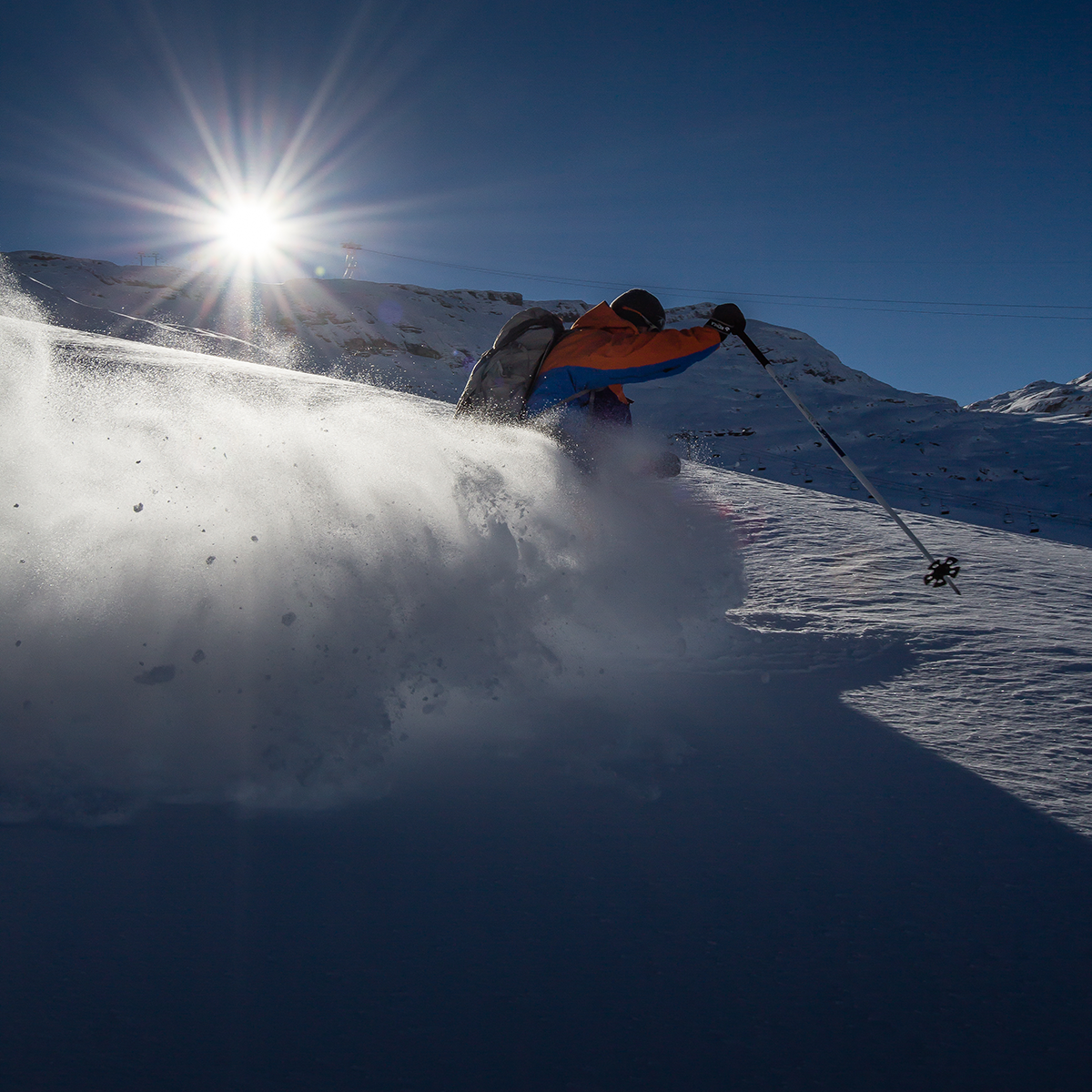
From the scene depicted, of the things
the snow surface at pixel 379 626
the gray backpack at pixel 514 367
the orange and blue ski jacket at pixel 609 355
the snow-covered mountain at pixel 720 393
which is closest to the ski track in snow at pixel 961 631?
the snow surface at pixel 379 626

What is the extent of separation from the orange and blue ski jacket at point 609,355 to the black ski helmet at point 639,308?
56mm

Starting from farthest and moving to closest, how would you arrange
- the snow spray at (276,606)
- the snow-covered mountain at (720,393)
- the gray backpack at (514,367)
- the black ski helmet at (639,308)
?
1. the snow-covered mountain at (720,393)
2. the gray backpack at (514,367)
3. the black ski helmet at (639,308)
4. the snow spray at (276,606)

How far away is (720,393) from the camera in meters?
24.8

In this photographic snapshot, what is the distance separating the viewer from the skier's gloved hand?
149 inches

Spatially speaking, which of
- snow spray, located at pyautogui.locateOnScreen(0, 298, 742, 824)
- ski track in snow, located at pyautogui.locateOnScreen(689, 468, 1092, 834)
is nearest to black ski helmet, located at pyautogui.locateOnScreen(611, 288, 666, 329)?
snow spray, located at pyautogui.locateOnScreen(0, 298, 742, 824)

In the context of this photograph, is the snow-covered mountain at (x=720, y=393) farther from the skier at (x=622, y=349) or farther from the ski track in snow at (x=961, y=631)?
the ski track in snow at (x=961, y=631)

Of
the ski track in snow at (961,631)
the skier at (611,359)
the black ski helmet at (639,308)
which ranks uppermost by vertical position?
the black ski helmet at (639,308)

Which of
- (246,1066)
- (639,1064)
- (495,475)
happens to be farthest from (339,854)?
(495,475)

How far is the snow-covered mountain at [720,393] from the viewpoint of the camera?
11.7m

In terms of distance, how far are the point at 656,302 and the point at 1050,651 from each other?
9.60 ft

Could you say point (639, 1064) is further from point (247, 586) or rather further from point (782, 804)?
point (247, 586)

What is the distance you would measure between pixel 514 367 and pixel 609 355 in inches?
31.1

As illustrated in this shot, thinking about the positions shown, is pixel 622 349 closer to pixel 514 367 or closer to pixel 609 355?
pixel 609 355

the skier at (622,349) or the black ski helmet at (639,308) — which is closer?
the skier at (622,349)
